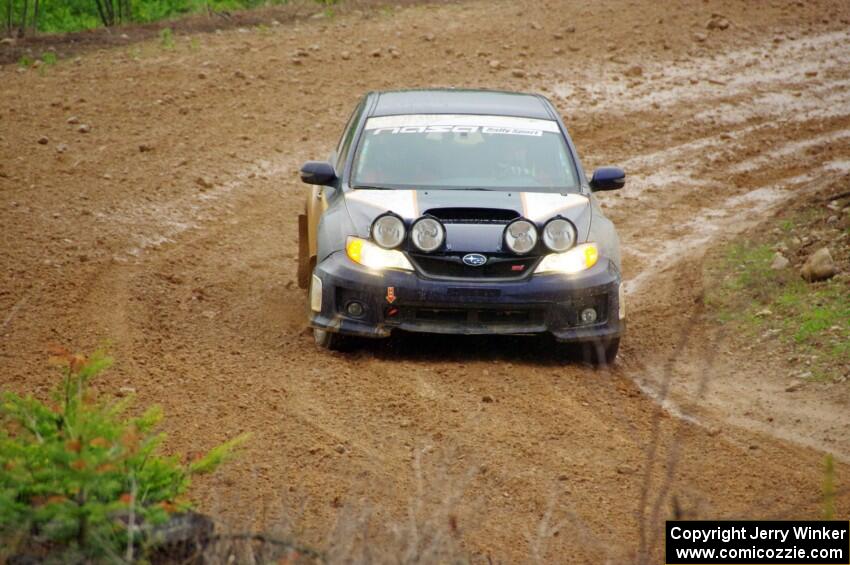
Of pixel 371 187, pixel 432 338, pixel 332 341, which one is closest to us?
pixel 332 341

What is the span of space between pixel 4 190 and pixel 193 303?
10.7 feet

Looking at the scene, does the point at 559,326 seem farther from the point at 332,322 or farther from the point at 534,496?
the point at 534,496

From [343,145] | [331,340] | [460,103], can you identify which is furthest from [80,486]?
[460,103]

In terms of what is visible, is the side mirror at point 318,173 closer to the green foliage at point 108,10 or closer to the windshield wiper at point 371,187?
the windshield wiper at point 371,187

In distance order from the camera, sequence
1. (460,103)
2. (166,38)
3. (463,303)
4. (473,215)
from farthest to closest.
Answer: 1. (166,38)
2. (460,103)
3. (473,215)
4. (463,303)

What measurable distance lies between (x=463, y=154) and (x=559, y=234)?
1263 millimetres

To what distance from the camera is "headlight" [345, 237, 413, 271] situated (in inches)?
319

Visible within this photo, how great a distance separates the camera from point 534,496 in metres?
6.04

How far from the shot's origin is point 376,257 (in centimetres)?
812

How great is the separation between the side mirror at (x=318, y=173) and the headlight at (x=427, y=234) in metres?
1.10

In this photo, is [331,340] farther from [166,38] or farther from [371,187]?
[166,38]

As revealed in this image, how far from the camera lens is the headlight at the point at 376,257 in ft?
26.6

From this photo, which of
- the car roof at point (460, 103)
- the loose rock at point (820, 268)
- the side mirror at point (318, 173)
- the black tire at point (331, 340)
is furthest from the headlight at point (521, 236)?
the loose rock at point (820, 268)

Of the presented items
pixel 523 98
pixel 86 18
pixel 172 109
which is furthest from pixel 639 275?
pixel 86 18
